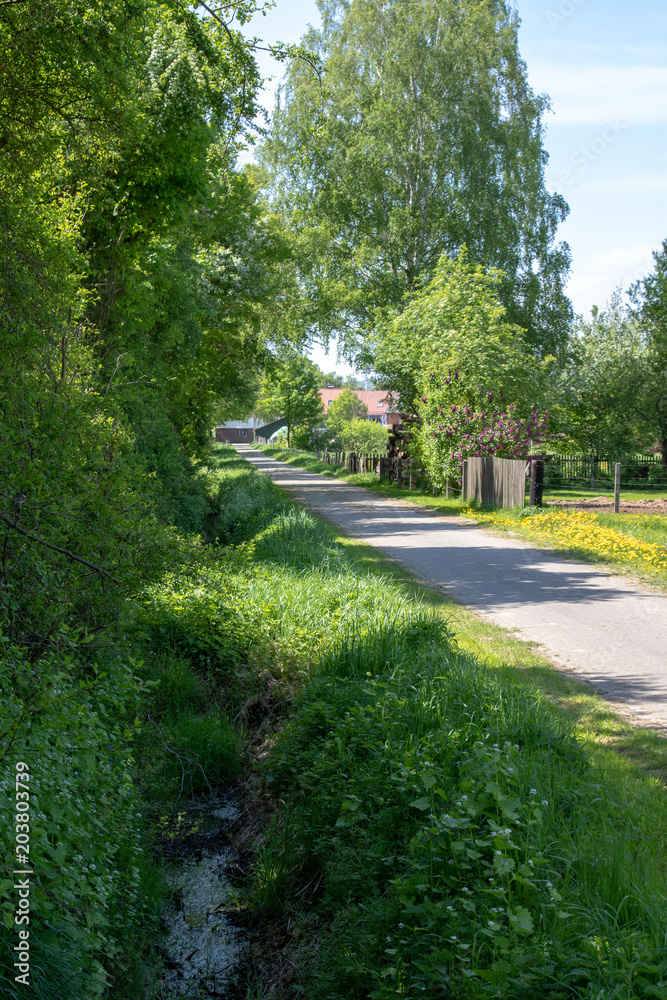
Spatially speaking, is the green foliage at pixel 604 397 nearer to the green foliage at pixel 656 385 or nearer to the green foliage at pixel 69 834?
the green foliage at pixel 656 385

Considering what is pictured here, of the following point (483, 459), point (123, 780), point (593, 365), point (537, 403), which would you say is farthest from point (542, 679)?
point (593, 365)

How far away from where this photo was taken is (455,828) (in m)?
3.76

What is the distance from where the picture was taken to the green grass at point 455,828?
3.02 metres

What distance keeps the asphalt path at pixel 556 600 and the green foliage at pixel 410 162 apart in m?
14.5

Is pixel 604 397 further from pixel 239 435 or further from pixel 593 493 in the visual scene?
pixel 239 435

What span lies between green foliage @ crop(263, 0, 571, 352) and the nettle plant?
21.5ft

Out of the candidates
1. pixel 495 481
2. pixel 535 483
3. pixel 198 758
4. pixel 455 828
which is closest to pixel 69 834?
pixel 455 828

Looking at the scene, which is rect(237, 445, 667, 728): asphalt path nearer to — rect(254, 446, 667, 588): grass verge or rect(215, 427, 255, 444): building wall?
rect(254, 446, 667, 588): grass verge

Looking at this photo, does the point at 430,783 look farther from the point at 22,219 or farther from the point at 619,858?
the point at 22,219

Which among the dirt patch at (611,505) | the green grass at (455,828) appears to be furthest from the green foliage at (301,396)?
the green grass at (455,828)

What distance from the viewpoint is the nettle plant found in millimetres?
20125

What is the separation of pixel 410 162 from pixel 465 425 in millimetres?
11269

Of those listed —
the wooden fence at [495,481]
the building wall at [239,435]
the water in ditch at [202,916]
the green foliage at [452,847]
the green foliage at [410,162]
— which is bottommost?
the water in ditch at [202,916]

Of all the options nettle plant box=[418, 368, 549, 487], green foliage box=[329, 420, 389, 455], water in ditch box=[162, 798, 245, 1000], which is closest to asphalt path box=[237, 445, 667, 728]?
water in ditch box=[162, 798, 245, 1000]
